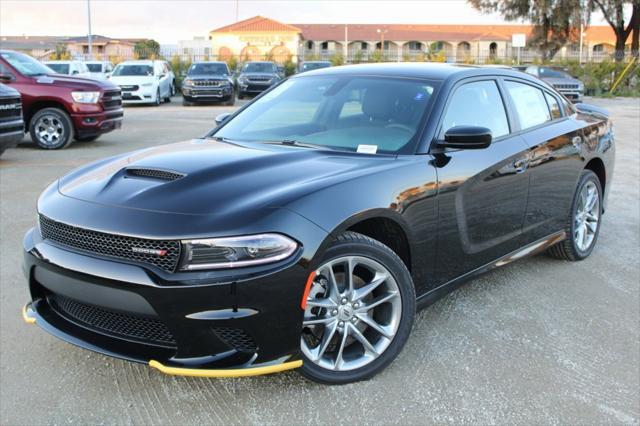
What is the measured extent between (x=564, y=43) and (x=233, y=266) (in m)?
44.6

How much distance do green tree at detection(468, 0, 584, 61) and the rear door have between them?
36635mm

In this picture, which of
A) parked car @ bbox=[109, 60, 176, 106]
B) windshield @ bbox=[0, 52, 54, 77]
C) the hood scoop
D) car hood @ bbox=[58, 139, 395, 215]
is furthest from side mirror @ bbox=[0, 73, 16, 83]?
parked car @ bbox=[109, 60, 176, 106]

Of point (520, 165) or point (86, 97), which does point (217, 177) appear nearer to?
point (520, 165)

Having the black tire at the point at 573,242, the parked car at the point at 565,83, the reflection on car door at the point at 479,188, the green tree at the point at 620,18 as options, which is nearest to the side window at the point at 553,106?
the black tire at the point at 573,242

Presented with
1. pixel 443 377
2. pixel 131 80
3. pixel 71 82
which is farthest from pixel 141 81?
pixel 443 377

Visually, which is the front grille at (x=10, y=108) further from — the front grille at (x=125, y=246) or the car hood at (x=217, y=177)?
the front grille at (x=125, y=246)

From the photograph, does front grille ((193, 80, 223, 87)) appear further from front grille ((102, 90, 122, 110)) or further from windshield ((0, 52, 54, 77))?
windshield ((0, 52, 54, 77))

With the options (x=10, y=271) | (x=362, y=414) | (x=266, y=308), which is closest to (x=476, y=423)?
(x=362, y=414)

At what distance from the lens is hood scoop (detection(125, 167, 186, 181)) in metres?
3.10

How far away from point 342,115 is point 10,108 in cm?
677

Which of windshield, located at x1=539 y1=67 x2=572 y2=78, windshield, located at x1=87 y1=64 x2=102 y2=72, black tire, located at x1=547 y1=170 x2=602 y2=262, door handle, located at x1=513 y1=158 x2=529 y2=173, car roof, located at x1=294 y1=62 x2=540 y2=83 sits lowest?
black tire, located at x1=547 y1=170 x2=602 y2=262

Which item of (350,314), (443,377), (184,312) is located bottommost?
(443,377)

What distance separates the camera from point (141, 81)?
72.7 feet

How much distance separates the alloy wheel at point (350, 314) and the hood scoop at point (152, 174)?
875 mm
